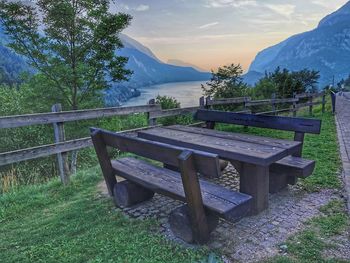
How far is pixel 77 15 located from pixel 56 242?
39.8ft

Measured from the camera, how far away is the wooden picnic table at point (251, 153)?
9.48 ft

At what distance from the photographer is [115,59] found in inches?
518

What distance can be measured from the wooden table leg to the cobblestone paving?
124 millimetres

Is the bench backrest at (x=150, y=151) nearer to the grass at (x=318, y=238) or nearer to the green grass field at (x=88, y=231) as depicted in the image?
the green grass field at (x=88, y=231)

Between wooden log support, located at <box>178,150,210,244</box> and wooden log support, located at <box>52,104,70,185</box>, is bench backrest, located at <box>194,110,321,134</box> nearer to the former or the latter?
wooden log support, located at <box>178,150,210,244</box>

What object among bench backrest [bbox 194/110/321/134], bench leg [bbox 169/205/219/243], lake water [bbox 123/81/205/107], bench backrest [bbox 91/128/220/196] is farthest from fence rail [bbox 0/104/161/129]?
lake water [bbox 123/81/205/107]

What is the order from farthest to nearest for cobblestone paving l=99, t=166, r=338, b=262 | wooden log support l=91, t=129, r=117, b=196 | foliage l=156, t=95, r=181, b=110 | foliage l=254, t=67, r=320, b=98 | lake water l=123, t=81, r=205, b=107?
lake water l=123, t=81, r=205, b=107
foliage l=254, t=67, r=320, b=98
foliage l=156, t=95, r=181, b=110
wooden log support l=91, t=129, r=117, b=196
cobblestone paving l=99, t=166, r=338, b=262

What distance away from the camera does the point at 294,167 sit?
338 centimetres

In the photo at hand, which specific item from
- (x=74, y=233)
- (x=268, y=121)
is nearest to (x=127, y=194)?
(x=74, y=233)

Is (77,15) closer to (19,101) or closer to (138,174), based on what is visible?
(19,101)

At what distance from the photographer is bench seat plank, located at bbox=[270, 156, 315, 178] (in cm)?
338

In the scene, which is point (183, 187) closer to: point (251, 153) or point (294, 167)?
point (251, 153)

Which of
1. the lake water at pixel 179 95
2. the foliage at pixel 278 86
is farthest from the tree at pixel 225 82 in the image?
the foliage at pixel 278 86

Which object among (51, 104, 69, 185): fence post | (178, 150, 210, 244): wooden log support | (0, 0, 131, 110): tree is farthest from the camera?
(0, 0, 131, 110): tree
